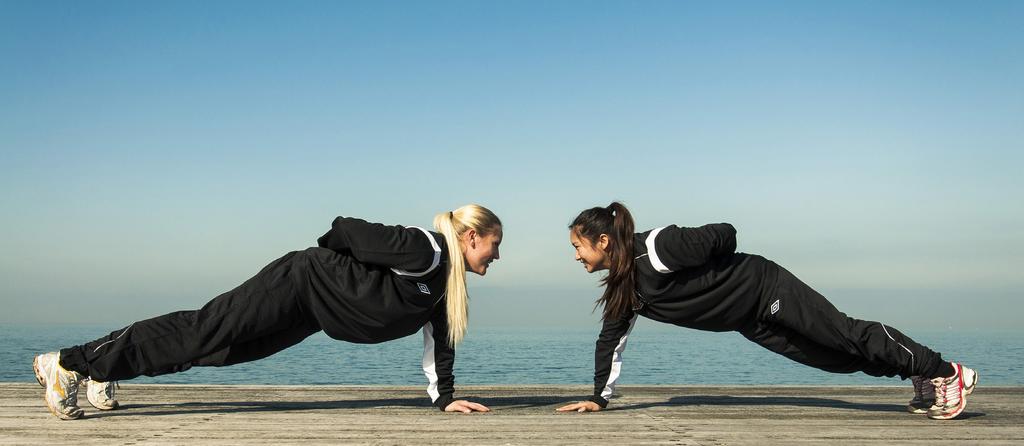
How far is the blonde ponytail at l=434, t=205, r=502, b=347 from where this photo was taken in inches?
184

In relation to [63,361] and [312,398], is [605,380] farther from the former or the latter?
[63,361]

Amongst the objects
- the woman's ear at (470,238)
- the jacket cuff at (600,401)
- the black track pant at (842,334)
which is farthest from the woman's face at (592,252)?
the black track pant at (842,334)

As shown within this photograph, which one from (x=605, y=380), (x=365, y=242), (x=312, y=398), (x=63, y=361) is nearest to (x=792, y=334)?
(x=605, y=380)

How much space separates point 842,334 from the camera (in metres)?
4.68

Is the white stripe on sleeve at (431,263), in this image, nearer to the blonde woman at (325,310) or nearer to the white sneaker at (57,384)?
the blonde woman at (325,310)

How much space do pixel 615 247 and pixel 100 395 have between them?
2990mm

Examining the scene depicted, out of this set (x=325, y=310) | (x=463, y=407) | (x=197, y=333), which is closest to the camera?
(x=197, y=333)

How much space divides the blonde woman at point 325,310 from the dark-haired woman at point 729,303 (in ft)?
2.29

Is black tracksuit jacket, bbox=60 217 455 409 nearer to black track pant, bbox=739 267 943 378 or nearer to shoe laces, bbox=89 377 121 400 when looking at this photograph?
shoe laces, bbox=89 377 121 400

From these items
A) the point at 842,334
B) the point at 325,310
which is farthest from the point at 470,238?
the point at 842,334

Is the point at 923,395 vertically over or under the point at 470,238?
under

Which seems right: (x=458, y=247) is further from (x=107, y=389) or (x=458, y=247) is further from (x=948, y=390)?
(x=948, y=390)

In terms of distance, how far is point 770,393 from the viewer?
6.09 metres

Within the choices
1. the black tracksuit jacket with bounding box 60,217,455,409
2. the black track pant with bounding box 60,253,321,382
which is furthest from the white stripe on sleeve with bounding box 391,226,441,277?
the black track pant with bounding box 60,253,321,382
